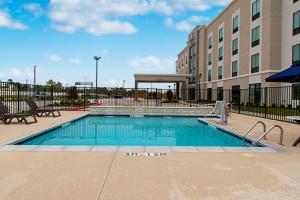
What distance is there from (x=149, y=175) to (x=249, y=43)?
29784mm

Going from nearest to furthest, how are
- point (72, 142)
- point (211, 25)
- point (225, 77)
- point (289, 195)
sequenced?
1. point (289, 195)
2. point (72, 142)
3. point (225, 77)
4. point (211, 25)

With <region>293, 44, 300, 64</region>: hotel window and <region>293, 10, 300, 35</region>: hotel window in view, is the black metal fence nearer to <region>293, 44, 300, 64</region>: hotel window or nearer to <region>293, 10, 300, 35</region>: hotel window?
<region>293, 44, 300, 64</region>: hotel window

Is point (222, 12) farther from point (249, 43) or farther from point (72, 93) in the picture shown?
point (72, 93)

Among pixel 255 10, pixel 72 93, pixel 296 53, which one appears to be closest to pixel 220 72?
pixel 255 10

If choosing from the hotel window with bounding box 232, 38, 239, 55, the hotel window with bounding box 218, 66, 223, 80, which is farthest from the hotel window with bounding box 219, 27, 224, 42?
the hotel window with bounding box 232, 38, 239, 55

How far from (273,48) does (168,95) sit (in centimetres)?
1463

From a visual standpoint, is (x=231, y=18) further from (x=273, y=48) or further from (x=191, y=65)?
(x=191, y=65)

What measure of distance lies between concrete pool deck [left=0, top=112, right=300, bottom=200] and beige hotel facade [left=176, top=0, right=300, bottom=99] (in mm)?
22115

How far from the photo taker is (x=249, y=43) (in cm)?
3161

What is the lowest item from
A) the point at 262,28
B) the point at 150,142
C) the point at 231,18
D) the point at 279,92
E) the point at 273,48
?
the point at 150,142

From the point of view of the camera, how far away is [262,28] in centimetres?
2847

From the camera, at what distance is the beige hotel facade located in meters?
26.0

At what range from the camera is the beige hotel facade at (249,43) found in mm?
25984

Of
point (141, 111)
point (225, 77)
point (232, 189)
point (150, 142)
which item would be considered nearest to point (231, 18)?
point (225, 77)
